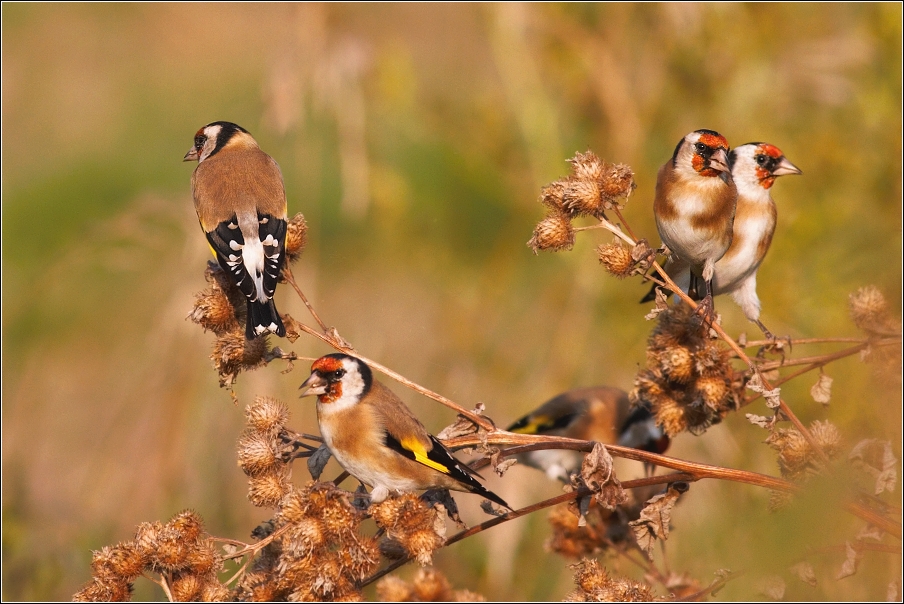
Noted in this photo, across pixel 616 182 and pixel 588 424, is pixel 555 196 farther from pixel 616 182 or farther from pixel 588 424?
pixel 588 424

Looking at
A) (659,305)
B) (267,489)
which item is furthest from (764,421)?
(267,489)

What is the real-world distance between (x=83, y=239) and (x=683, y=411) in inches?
114

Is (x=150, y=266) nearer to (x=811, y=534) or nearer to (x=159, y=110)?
(x=159, y=110)

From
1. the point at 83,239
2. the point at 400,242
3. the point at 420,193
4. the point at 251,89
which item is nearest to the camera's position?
the point at 83,239

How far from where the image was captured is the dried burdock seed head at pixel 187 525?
1948 millimetres

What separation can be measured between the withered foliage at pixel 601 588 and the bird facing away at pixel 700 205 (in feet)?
2.96

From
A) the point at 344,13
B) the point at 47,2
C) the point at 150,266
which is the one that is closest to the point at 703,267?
the point at 344,13

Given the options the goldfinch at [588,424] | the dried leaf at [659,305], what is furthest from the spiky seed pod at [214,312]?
the goldfinch at [588,424]

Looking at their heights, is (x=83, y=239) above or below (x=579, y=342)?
above

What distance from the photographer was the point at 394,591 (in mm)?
2344

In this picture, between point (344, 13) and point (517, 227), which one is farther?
point (517, 227)

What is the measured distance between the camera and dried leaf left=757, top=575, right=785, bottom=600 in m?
1.03

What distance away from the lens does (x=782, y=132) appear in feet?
14.4

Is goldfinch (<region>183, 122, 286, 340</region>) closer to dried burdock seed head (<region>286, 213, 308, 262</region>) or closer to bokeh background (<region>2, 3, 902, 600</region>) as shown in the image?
dried burdock seed head (<region>286, 213, 308, 262</region>)
